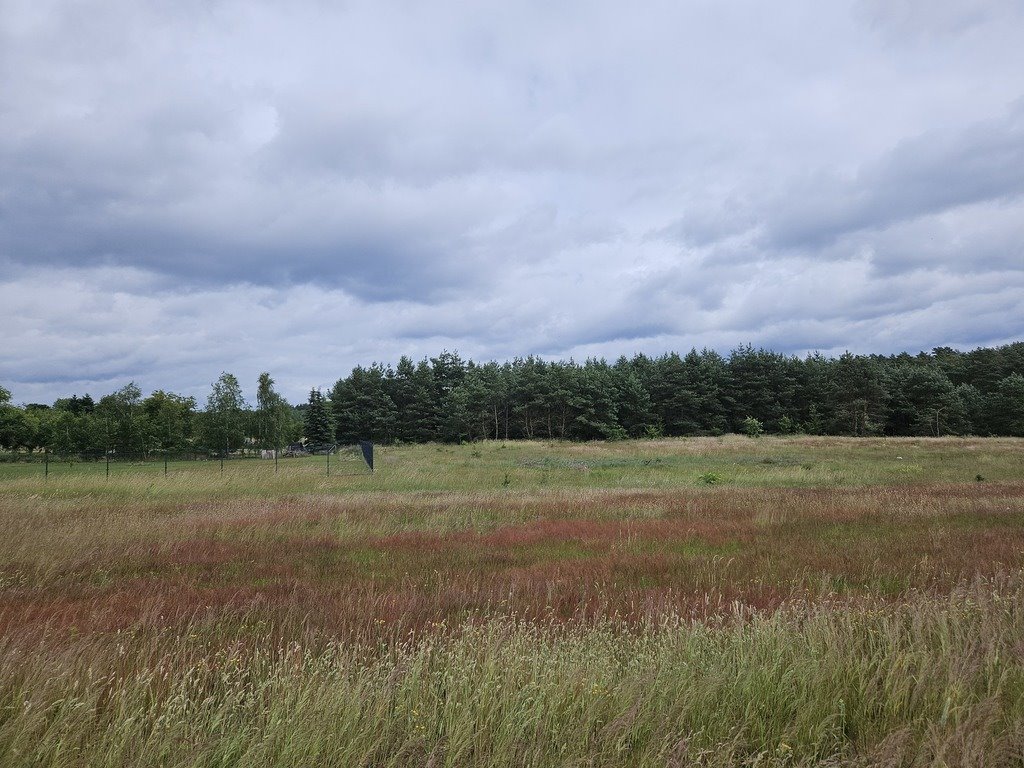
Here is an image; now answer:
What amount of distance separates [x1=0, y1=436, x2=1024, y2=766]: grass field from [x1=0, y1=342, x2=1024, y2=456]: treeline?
68.3 m

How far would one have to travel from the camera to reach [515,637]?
4.76m

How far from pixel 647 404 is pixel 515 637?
8792 cm

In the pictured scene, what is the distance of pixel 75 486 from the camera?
22.6 metres

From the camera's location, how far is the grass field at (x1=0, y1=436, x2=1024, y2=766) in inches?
130

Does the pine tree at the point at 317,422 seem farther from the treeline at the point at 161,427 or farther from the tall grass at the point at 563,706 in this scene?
the tall grass at the point at 563,706

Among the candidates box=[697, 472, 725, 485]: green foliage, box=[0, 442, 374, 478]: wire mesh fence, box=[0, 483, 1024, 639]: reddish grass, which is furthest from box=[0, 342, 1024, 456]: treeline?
box=[0, 483, 1024, 639]: reddish grass

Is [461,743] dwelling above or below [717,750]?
above

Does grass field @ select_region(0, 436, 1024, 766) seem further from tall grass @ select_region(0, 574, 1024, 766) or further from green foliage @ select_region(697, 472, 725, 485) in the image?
green foliage @ select_region(697, 472, 725, 485)

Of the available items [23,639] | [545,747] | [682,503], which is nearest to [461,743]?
[545,747]

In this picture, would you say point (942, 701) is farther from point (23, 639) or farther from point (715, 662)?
point (23, 639)

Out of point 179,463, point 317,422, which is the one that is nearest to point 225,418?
point 179,463

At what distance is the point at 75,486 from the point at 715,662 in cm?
2667

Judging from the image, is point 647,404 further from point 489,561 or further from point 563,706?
point 563,706

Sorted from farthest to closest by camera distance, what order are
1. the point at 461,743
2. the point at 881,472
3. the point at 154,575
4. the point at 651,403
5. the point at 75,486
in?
the point at 651,403, the point at 881,472, the point at 75,486, the point at 154,575, the point at 461,743
